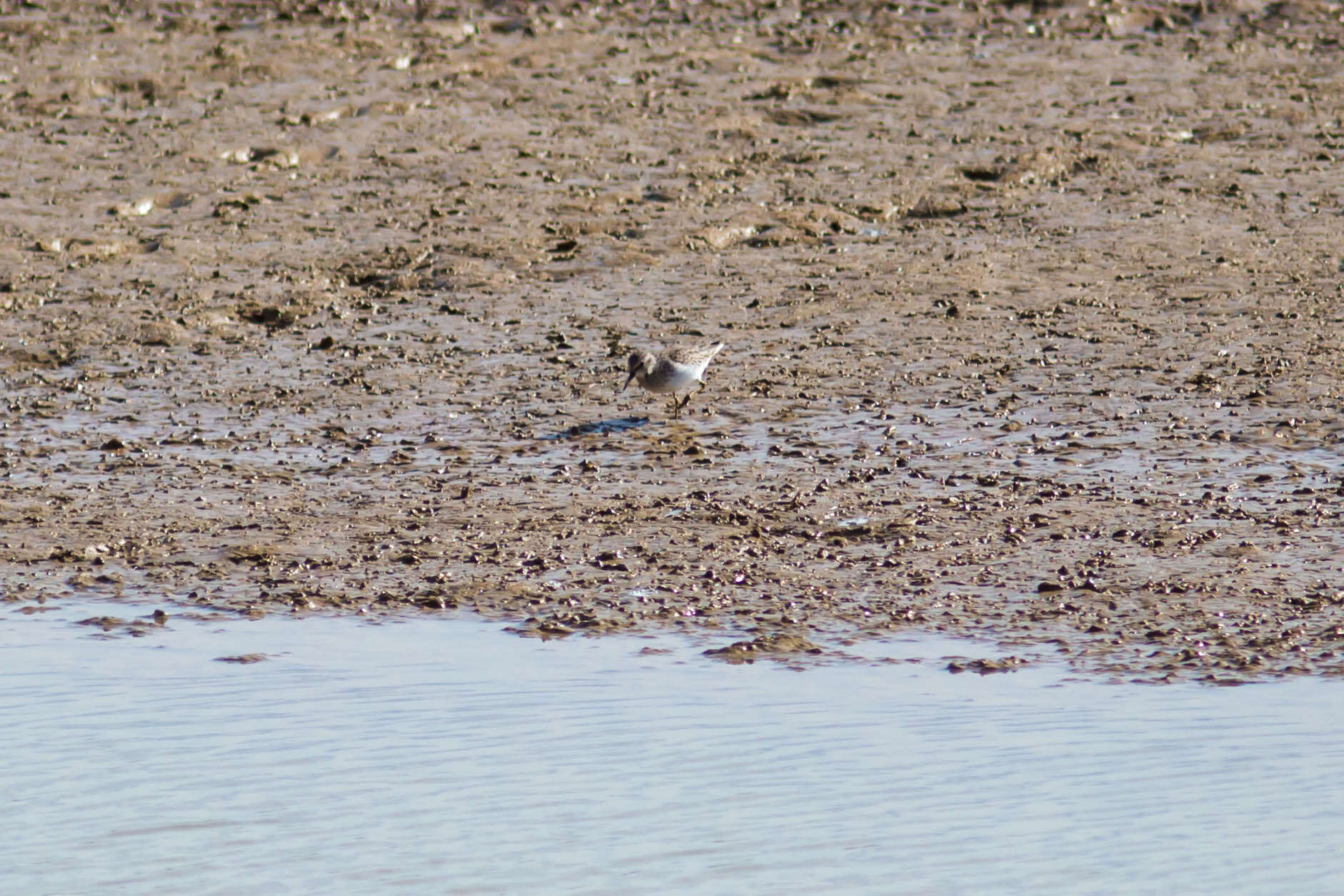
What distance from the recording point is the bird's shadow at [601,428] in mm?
9312

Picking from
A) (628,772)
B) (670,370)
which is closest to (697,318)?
(670,370)

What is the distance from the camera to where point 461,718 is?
6.21 meters

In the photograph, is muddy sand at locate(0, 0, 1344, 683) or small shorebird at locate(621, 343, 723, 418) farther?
small shorebird at locate(621, 343, 723, 418)

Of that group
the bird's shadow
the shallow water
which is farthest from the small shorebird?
the shallow water

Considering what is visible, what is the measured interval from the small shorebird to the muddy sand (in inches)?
9.8

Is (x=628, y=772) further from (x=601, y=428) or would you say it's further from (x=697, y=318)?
(x=697, y=318)

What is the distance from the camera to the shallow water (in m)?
5.33

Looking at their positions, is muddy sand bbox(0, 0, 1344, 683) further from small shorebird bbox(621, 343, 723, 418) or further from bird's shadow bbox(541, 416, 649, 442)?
small shorebird bbox(621, 343, 723, 418)

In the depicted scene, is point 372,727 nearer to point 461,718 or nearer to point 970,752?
point 461,718

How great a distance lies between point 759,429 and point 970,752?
3.65 m

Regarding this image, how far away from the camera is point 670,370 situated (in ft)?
30.7

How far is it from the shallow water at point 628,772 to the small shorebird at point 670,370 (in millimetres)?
2719

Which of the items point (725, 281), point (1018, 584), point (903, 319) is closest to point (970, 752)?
point (1018, 584)

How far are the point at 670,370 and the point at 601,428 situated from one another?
1.35 ft
